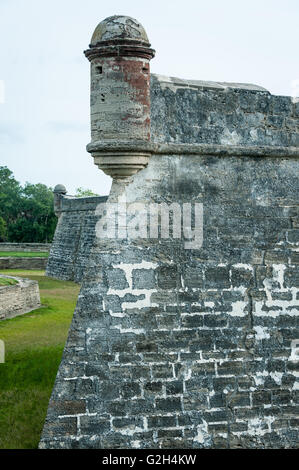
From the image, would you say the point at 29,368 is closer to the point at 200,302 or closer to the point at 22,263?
the point at 200,302

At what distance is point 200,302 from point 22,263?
2906cm

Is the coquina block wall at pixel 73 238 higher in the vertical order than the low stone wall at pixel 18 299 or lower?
higher

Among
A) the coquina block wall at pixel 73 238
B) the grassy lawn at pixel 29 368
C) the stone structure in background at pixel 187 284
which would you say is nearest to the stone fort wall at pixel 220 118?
the stone structure in background at pixel 187 284

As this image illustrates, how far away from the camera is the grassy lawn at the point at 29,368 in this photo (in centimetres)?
852

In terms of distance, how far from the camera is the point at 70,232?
29859 mm

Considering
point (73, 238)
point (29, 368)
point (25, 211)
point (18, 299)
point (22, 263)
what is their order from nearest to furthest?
point (29, 368) < point (18, 299) < point (73, 238) < point (22, 263) < point (25, 211)

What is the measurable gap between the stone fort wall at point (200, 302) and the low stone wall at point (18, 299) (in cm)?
1121

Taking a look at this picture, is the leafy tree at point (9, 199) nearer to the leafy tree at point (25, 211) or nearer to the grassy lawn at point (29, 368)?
the leafy tree at point (25, 211)

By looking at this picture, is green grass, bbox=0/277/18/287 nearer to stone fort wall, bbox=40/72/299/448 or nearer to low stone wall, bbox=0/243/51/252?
stone fort wall, bbox=40/72/299/448

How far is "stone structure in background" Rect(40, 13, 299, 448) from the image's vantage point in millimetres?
6555

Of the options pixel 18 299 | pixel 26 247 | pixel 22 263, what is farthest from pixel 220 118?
pixel 26 247

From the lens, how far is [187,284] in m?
6.86
